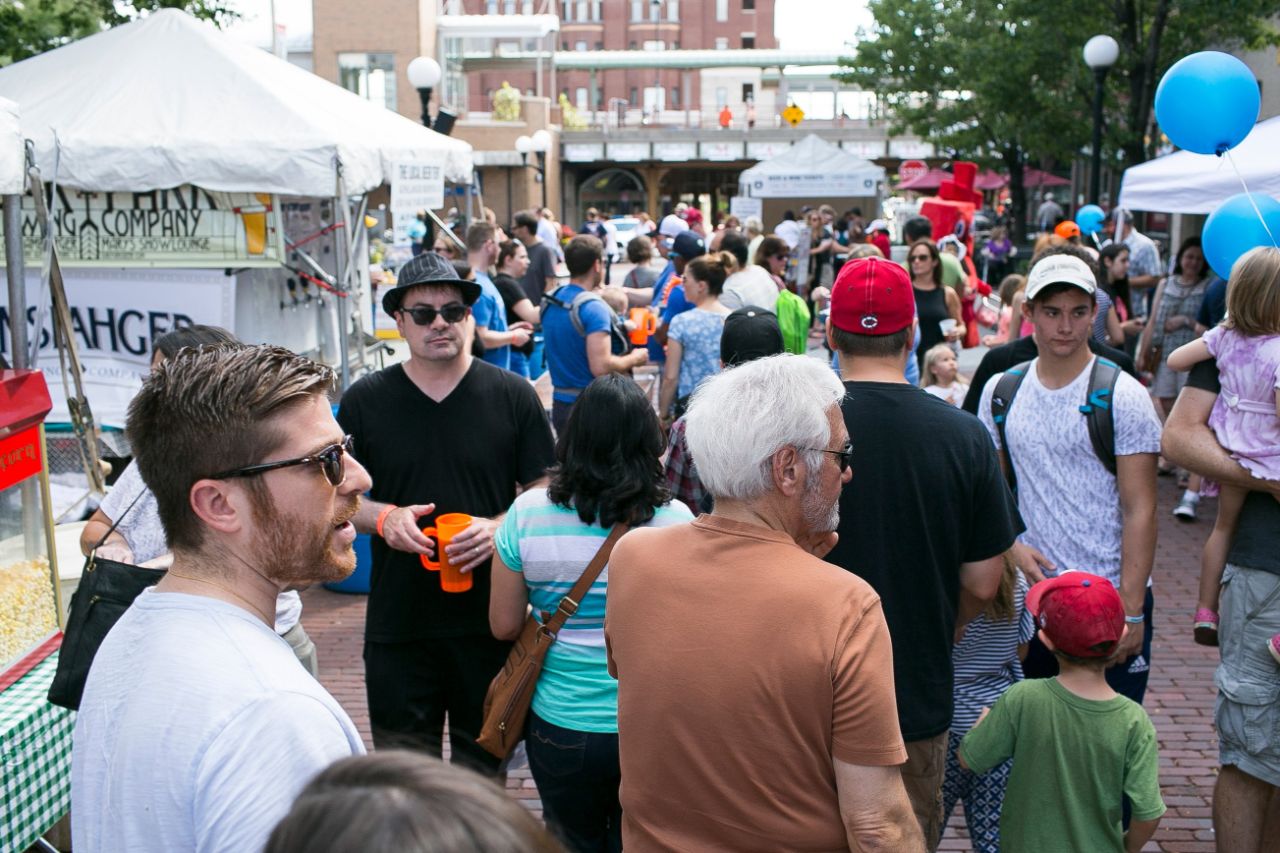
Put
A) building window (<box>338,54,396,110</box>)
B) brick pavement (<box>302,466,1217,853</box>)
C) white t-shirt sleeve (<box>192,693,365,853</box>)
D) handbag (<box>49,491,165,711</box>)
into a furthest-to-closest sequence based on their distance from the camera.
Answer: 1. building window (<box>338,54,396,110</box>)
2. brick pavement (<box>302,466,1217,853</box>)
3. handbag (<box>49,491,165,711</box>)
4. white t-shirt sleeve (<box>192,693,365,853</box>)

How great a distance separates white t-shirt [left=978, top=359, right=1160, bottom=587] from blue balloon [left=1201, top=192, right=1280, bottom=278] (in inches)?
64.7

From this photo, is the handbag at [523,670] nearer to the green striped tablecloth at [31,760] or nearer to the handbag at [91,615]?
the handbag at [91,615]

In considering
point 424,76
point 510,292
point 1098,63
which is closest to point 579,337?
point 510,292

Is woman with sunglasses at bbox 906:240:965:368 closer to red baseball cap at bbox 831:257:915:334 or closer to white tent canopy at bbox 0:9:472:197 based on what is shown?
white tent canopy at bbox 0:9:472:197

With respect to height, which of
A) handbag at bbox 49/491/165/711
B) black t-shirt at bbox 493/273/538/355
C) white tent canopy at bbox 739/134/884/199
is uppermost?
white tent canopy at bbox 739/134/884/199

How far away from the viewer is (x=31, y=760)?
11.8 ft

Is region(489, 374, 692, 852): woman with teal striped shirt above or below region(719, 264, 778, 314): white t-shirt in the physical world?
below

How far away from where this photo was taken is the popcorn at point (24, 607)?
12.6 feet

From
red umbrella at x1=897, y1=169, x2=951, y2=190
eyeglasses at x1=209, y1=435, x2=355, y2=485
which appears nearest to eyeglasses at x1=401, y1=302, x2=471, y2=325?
eyeglasses at x1=209, y1=435, x2=355, y2=485

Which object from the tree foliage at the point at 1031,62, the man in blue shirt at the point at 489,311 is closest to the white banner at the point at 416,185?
the man in blue shirt at the point at 489,311

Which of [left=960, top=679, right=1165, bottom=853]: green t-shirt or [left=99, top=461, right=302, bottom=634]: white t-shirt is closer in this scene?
A: [left=960, top=679, right=1165, bottom=853]: green t-shirt

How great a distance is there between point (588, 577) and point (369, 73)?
139 feet

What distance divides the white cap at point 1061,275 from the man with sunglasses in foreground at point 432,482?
1.66 meters

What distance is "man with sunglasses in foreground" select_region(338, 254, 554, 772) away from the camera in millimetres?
3770
